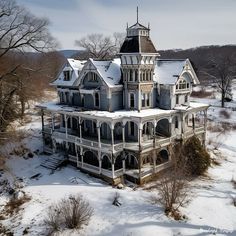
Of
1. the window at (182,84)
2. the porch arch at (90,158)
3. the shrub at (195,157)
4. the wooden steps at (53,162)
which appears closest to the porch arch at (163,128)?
the shrub at (195,157)

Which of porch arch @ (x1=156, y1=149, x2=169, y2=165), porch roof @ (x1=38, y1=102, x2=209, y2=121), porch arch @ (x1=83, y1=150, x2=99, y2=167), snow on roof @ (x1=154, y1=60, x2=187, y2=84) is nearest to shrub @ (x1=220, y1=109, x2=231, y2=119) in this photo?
porch roof @ (x1=38, y1=102, x2=209, y2=121)

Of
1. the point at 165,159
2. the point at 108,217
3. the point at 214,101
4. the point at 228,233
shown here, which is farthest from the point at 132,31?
the point at 214,101

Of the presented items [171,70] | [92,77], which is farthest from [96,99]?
[171,70]

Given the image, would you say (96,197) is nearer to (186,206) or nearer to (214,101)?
(186,206)

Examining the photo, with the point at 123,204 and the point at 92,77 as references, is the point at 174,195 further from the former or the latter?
the point at 92,77

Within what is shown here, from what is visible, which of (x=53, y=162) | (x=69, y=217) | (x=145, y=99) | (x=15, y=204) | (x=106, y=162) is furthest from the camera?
(x=53, y=162)

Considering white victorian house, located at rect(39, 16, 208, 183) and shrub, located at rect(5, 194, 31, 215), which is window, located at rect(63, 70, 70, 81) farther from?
shrub, located at rect(5, 194, 31, 215)
